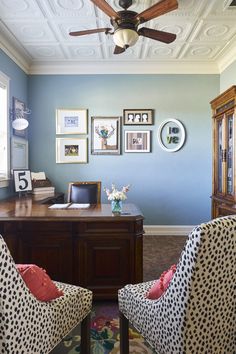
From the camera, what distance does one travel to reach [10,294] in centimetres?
109

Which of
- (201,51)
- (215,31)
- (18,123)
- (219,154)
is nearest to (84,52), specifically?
(18,123)

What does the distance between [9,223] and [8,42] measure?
2.67 m

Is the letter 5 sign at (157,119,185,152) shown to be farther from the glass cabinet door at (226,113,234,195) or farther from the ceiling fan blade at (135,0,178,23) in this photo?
the ceiling fan blade at (135,0,178,23)

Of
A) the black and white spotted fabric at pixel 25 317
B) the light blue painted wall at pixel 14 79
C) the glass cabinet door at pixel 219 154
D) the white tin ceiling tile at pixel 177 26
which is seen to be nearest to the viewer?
the black and white spotted fabric at pixel 25 317

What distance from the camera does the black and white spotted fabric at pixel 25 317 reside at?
1.08 m

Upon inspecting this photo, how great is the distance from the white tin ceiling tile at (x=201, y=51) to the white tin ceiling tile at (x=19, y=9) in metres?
2.13

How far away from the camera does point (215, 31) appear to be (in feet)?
11.7

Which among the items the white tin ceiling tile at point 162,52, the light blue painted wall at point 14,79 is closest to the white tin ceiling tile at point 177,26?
the white tin ceiling tile at point 162,52

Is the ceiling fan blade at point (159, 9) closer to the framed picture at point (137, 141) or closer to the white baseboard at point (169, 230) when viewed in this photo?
the framed picture at point (137, 141)

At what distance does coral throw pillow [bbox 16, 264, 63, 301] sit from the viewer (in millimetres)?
1315

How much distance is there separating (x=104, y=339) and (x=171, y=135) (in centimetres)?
350

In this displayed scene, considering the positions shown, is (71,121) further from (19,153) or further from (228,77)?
(228,77)

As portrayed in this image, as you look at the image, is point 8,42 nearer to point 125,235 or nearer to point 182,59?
point 182,59

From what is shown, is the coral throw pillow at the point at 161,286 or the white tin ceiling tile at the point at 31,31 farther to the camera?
the white tin ceiling tile at the point at 31,31
